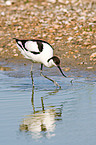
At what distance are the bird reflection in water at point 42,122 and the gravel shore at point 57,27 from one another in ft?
13.0

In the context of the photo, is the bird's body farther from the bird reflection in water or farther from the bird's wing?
the bird reflection in water

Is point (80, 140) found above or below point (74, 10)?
below

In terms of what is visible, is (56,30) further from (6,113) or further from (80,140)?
(80,140)

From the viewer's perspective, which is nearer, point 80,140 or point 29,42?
point 80,140

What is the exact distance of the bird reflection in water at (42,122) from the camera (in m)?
4.76

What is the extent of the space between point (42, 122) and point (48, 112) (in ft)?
1.88

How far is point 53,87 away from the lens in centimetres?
789

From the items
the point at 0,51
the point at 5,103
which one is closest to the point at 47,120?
the point at 5,103

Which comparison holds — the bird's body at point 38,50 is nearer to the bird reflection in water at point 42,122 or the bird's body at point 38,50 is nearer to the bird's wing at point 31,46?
the bird's wing at point 31,46

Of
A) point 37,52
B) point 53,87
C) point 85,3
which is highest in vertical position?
point 85,3

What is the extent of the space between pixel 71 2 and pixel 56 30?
15.2 feet

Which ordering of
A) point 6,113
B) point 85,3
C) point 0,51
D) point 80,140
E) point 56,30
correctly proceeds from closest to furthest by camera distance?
point 80,140 < point 6,113 < point 0,51 < point 56,30 < point 85,3

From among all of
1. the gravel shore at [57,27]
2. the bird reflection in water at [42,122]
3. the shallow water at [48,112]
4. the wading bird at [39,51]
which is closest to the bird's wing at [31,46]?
the wading bird at [39,51]

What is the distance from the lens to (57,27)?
13.3 meters
